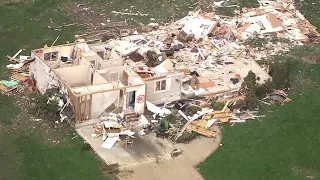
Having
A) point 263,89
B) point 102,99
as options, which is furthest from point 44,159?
point 263,89

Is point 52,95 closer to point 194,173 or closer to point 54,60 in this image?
point 54,60

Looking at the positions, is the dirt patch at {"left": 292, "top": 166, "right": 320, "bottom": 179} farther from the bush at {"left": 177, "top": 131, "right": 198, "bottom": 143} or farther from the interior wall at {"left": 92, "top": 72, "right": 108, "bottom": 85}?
the interior wall at {"left": 92, "top": 72, "right": 108, "bottom": 85}

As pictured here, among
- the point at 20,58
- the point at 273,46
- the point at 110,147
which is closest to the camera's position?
the point at 110,147

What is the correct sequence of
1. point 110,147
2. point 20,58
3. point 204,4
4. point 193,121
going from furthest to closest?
point 204,4 → point 20,58 → point 193,121 → point 110,147

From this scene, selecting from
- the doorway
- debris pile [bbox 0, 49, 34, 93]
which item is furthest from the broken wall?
the doorway

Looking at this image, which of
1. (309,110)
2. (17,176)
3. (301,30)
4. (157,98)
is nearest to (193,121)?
(157,98)

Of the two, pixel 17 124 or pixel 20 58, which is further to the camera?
pixel 20 58

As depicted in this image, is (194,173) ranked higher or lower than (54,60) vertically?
lower
